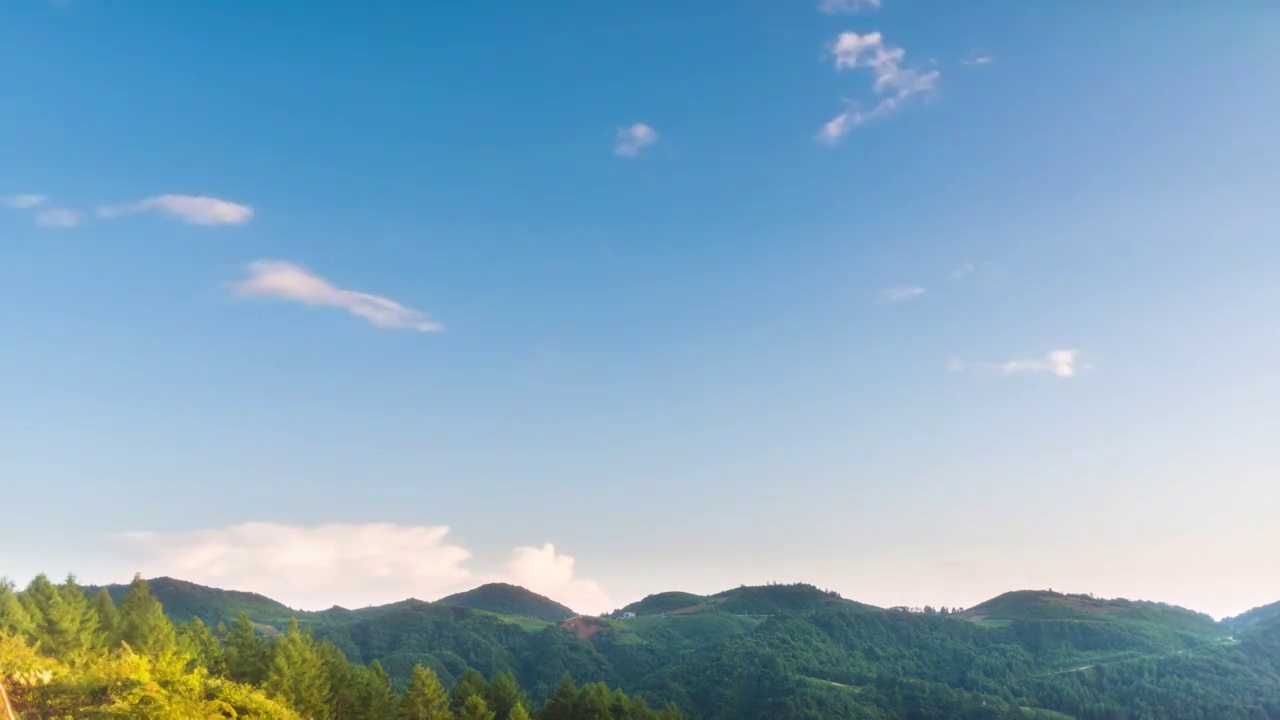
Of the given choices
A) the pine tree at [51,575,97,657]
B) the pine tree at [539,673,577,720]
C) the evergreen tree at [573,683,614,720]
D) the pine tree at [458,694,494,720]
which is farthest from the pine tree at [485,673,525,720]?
the pine tree at [51,575,97,657]

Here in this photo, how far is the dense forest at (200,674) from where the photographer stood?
155 feet

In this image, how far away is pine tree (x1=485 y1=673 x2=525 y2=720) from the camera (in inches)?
3720

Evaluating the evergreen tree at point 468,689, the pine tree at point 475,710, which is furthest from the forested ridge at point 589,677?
the pine tree at point 475,710

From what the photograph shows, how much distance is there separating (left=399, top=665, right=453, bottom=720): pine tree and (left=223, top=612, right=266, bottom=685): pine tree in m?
15.4

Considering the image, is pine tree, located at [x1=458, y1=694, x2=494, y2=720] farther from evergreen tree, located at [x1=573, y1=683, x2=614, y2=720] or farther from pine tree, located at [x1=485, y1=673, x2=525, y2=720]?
evergreen tree, located at [x1=573, y1=683, x2=614, y2=720]

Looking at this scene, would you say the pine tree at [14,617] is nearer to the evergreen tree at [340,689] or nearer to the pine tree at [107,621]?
the pine tree at [107,621]

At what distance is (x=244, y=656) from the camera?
78812mm

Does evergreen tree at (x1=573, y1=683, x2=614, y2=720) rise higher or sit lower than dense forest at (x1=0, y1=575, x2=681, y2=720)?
lower

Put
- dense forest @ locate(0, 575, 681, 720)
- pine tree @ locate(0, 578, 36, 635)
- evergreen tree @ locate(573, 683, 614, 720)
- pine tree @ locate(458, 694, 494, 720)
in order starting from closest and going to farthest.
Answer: dense forest @ locate(0, 575, 681, 720)
pine tree @ locate(0, 578, 36, 635)
pine tree @ locate(458, 694, 494, 720)
evergreen tree @ locate(573, 683, 614, 720)

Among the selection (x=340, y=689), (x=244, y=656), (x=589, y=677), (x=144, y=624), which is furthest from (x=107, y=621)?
(x=589, y=677)

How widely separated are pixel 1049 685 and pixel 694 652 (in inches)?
3262

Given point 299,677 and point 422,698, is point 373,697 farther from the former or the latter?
point 299,677

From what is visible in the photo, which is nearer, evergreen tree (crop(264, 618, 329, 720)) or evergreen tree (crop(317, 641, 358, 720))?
evergreen tree (crop(264, 618, 329, 720))

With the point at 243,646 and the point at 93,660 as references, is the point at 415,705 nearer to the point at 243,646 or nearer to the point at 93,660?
the point at 243,646
